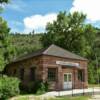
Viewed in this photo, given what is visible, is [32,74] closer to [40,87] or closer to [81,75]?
[40,87]

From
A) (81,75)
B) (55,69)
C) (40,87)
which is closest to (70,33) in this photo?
(81,75)

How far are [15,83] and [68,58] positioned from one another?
36.6ft

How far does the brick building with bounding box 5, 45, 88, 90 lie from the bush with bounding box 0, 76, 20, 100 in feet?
20.6

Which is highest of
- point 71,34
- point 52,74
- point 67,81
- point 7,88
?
point 71,34

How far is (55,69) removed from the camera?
4053 cm

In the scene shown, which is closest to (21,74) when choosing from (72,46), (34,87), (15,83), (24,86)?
(24,86)

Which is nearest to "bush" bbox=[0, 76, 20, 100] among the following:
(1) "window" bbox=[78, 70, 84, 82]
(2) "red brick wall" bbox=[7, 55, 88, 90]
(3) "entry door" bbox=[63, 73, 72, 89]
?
(2) "red brick wall" bbox=[7, 55, 88, 90]

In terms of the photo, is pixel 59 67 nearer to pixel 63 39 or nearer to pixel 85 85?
pixel 85 85

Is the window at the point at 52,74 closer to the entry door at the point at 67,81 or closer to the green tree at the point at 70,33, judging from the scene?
the entry door at the point at 67,81

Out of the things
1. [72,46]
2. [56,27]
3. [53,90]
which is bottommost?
[53,90]

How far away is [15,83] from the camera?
3362cm

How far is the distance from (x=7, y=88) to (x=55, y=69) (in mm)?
10017

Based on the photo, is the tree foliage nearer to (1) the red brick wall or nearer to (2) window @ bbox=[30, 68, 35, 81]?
(1) the red brick wall

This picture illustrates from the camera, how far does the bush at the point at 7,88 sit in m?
32.0
